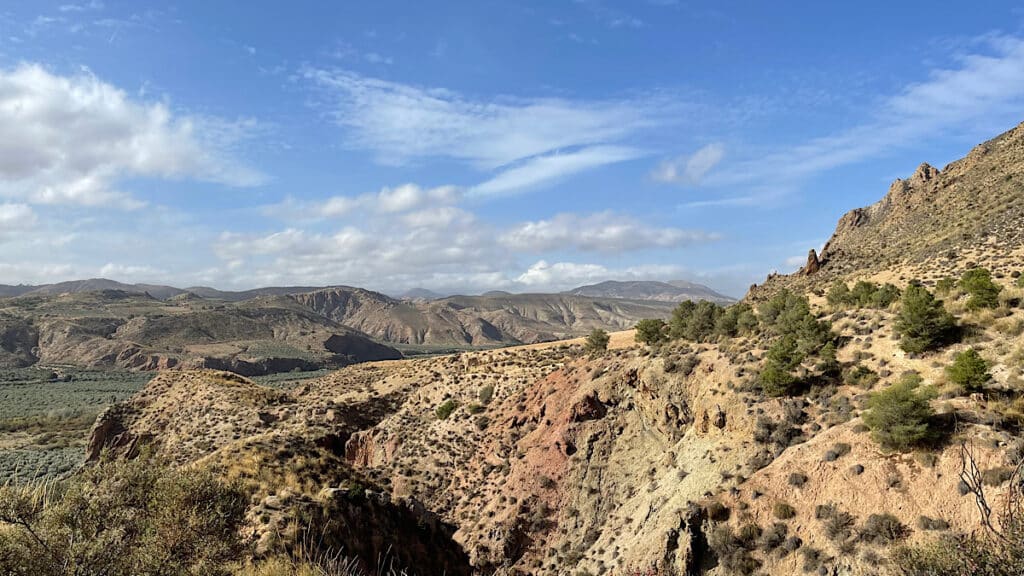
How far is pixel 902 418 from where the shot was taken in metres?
16.8

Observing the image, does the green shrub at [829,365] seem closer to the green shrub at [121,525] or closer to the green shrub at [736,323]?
the green shrub at [736,323]

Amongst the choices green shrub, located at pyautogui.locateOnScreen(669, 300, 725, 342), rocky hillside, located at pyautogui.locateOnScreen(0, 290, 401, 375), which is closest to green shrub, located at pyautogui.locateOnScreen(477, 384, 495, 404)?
green shrub, located at pyautogui.locateOnScreen(669, 300, 725, 342)

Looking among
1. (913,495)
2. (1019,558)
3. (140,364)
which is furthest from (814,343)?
(140,364)

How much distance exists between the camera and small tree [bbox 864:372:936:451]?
16.5 m

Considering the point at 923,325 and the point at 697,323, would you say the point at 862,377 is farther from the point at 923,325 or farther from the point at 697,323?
the point at 697,323

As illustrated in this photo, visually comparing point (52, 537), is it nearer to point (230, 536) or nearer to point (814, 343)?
point (230, 536)

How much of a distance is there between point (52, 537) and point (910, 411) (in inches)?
866

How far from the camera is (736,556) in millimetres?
17203

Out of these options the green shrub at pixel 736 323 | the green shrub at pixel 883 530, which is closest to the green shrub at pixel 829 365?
the green shrub at pixel 736 323

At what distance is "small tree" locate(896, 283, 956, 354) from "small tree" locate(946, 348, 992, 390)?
108 inches

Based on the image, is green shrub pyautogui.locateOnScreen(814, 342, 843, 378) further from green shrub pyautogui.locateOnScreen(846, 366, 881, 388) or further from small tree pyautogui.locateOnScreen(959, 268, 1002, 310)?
small tree pyautogui.locateOnScreen(959, 268, 1002, 310)

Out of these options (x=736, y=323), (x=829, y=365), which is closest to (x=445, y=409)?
(x=736, y=323)

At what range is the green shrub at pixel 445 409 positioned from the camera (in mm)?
38562

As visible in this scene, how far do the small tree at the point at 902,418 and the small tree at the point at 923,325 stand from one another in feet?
13.9
